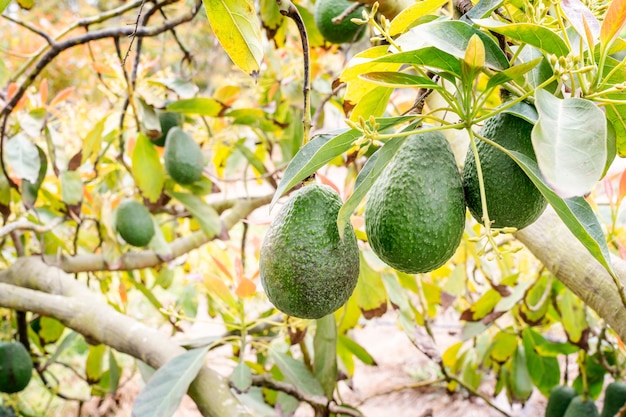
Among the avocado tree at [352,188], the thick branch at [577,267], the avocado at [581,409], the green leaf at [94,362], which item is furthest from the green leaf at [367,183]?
the green leaf at [94,362]

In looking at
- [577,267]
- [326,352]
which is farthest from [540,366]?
[577,267]

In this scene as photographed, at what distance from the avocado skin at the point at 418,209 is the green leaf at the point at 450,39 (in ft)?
0.37

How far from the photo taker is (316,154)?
49 centimetres

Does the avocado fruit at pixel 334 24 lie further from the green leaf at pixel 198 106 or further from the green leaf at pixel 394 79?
the green leaf at pixel 394 79

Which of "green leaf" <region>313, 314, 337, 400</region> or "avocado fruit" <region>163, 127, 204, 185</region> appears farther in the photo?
"avocado fruit" <region>163, 127, 204, 185</region>

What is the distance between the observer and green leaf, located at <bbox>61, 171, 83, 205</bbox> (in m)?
1.20

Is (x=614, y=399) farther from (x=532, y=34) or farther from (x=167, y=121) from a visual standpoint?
(x=167, y=121)

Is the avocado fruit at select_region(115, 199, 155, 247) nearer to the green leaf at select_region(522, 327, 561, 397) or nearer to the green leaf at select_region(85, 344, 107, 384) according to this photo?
the green leaf at select_region(85, 344, 107, 384)

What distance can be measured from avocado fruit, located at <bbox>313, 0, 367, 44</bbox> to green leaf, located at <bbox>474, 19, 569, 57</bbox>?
2.12ft

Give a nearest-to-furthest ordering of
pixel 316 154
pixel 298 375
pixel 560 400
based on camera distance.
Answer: pixel 316 154
pixel 298 375
pixel 560 400

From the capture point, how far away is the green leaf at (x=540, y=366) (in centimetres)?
137

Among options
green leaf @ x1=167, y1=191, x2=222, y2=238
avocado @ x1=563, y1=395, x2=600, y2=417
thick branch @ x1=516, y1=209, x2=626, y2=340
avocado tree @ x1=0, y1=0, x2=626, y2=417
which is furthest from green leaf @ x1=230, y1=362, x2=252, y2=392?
avocado @ x1=563, y1=395, x2=600, y2=417

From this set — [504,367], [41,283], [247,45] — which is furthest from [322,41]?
[504,367]

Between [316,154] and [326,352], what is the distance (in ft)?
2.18
